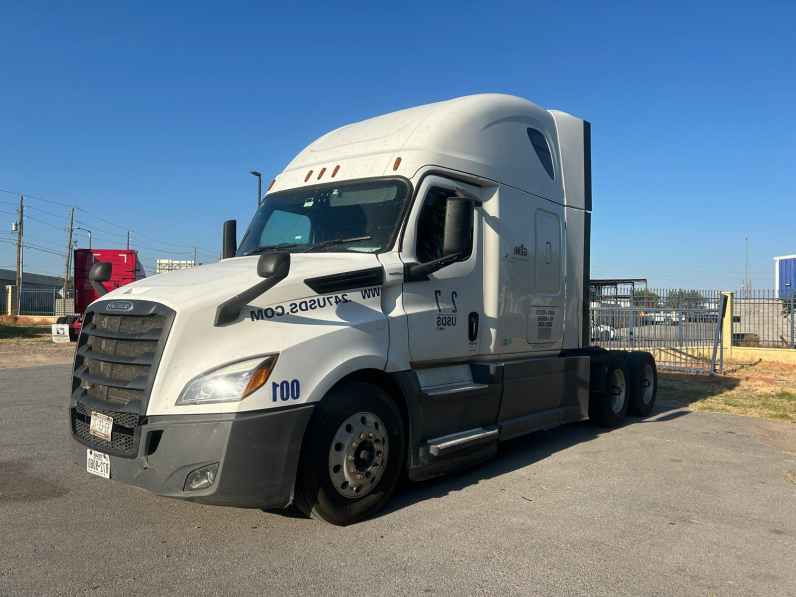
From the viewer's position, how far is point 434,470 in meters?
5.20

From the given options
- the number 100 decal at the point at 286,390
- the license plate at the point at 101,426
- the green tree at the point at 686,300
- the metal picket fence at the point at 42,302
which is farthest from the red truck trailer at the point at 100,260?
the number 100 decal at the point at 286,390

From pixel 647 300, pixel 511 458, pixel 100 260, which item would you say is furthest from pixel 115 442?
pixel 100 260

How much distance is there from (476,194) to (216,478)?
12.0ft

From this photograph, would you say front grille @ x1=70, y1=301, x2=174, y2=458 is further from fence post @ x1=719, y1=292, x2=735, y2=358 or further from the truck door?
fence post @ x1=719, y1=292, x2=735, y2=358

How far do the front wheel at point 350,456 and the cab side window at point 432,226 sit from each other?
4.42ft

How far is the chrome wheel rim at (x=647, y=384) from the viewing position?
9242 millimetres

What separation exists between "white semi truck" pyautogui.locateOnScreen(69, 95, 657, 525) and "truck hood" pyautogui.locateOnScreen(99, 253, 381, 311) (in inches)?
0.7

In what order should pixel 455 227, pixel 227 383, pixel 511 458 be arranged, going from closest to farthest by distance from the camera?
pixel 227 383 → pixel 455 227 → pixel 511 458

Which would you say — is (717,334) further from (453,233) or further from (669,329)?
(453,233)

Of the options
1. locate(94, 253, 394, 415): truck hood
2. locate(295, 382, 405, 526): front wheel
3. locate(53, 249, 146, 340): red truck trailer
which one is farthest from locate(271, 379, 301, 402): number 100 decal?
locate(53, 249, 146, 340): red truck trailer

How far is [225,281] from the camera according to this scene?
14.5 ft

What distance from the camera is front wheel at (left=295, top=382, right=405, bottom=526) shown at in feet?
13.9

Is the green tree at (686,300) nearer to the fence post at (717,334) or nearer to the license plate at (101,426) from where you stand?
the fence post at (717,334)

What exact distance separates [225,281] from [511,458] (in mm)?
3799
